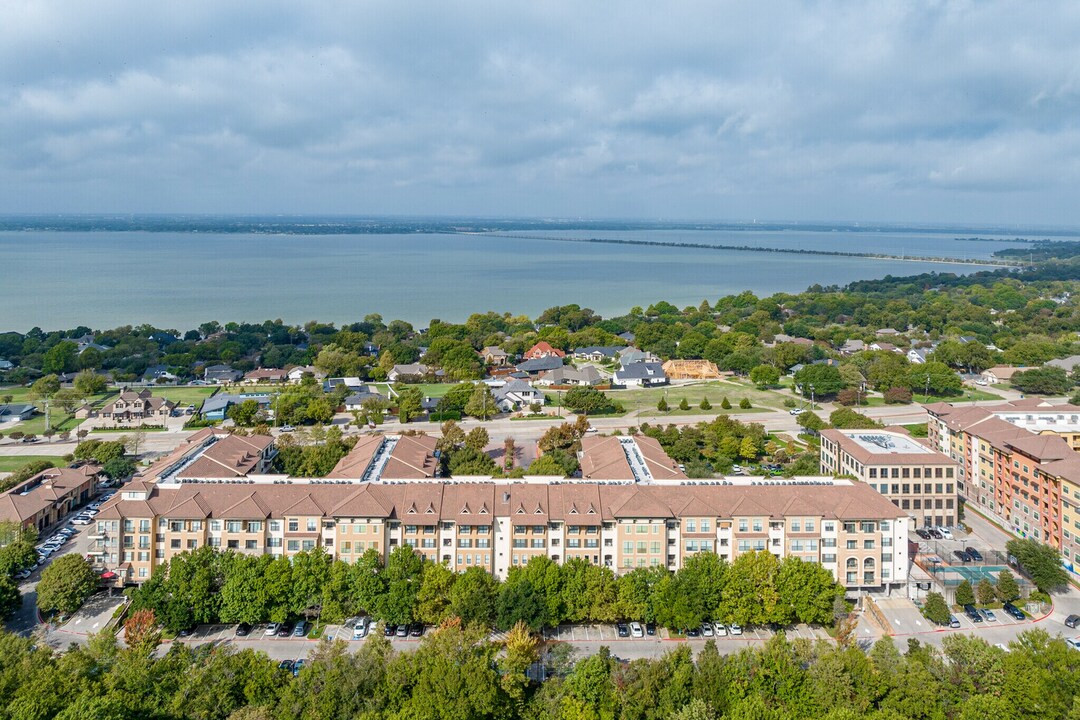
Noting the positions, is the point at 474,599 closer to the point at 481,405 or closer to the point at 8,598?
the point at 8,598

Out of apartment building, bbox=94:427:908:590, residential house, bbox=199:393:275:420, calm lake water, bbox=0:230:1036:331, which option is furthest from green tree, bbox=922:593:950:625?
calm lake water, bbox=0:230:1036:331

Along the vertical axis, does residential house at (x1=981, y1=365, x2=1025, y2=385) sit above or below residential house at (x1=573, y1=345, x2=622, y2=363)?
above

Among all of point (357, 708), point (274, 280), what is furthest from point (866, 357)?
point (274, 280)

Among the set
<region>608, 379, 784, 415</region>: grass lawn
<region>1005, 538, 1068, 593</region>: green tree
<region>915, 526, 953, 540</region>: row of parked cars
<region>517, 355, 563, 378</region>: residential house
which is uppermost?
<region>1005, 538, 1068, 593</region>: green tree

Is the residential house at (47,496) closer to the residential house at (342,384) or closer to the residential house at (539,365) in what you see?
the residential house at (342,384)

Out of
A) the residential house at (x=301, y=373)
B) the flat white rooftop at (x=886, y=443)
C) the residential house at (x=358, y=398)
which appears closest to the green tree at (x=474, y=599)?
the flat white rooftop at (x=886, y=443)

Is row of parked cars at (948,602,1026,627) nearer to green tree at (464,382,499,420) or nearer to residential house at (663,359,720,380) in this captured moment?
green tree at (464,382,499,420)

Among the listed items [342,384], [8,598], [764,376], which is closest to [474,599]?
[8,598]
